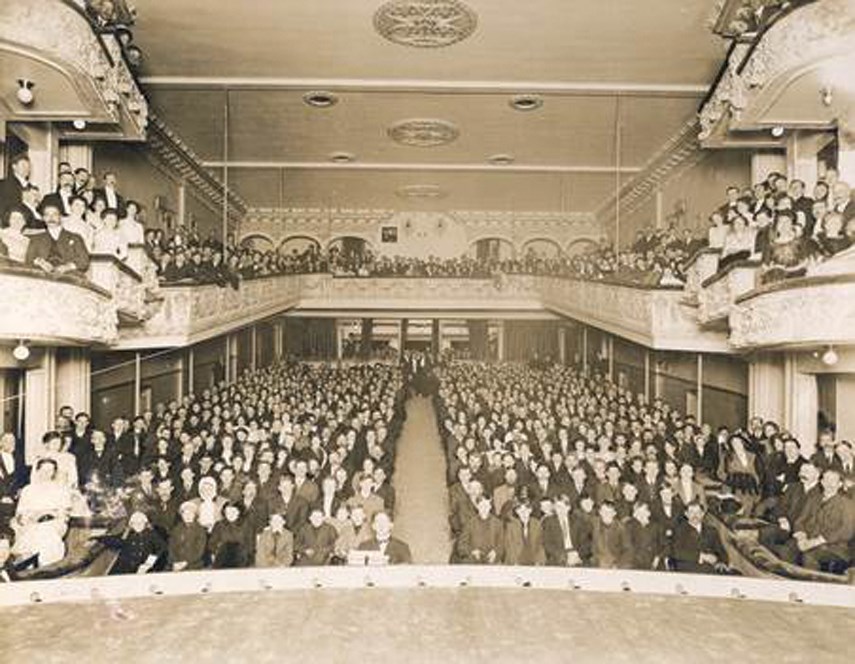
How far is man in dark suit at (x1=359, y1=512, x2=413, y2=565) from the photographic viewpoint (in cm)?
563

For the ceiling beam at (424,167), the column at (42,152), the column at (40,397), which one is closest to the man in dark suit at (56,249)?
the column at (40,397)

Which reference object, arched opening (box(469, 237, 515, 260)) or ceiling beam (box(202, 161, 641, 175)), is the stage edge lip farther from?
ceiling beam (box(202, 161, 641, 175))

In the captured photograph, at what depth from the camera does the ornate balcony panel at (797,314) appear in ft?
17.1

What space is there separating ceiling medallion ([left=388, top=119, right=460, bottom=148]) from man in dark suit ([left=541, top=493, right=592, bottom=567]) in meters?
5.61

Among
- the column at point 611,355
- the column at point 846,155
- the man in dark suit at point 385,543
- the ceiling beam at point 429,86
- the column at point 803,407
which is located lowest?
the man in dark suit at point 385,543

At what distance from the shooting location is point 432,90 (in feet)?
Answer: 30.5

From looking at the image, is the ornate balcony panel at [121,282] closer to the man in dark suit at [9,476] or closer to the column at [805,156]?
the man in dark suit at [9,476]

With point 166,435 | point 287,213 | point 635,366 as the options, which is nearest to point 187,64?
point 287,213

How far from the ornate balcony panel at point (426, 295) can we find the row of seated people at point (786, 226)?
90.5 inches

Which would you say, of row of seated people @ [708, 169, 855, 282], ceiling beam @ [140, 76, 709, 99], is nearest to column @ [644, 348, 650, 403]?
row of seated people @ [708, 169, 855, 282]

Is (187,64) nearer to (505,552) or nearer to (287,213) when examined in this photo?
(287,213)

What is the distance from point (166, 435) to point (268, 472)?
135 cm

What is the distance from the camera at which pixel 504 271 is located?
29.2 feet

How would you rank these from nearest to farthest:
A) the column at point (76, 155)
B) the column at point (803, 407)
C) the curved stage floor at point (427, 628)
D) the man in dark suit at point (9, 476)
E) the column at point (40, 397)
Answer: the curved stage floor at point (427, 628)
the man in dark suit at point (9, 476)
the column at point (40, 397)
the column at point (803, 407)
the column at point (76, 155)
